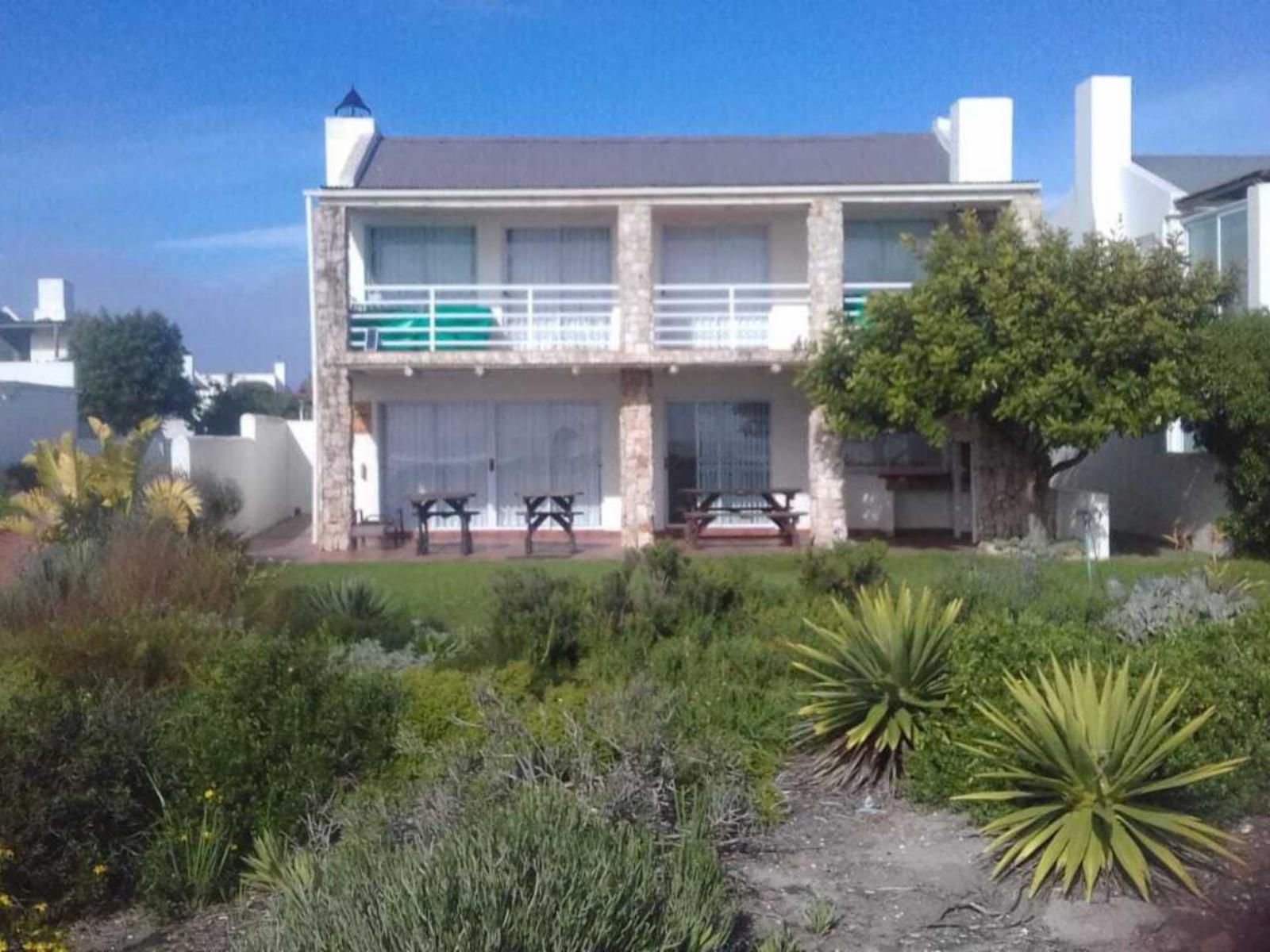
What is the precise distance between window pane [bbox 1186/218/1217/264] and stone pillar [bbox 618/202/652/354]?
799cm

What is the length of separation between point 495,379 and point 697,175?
493cm

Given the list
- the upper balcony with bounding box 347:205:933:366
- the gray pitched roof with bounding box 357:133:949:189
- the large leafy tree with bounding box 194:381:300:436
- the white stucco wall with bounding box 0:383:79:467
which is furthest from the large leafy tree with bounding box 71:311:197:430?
the upper balcony with bounding box 347:205:933:366

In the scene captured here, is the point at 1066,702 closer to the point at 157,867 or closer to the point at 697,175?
the point at 157,867

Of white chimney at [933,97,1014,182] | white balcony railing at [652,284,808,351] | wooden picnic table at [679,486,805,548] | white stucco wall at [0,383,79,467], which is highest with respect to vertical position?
white chimney at [933,97,1014,182]

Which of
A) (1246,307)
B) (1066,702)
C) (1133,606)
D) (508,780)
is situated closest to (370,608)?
(508,780)

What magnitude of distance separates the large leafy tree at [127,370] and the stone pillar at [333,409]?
25.8 m

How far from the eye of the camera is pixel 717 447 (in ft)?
82.8

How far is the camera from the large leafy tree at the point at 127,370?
4738 centimetres

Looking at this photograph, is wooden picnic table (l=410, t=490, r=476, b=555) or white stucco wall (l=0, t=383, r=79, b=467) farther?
white stucco wall (l=0, t=383, r=79, b=467)

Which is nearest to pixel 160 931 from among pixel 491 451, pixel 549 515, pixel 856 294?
pixel 549 515

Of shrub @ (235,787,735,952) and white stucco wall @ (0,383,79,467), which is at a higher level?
white stucco wall @ (0,383,79,467)

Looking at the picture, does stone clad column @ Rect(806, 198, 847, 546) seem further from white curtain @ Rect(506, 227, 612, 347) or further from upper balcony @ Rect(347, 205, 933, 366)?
white curtain @ Rect(506, 227, 612, 347)

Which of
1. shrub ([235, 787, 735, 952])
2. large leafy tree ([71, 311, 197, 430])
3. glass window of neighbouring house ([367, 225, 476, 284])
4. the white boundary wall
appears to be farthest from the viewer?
large leafy tree ([71, 311, 197, 430])

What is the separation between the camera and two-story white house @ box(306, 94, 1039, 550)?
2289 cm
